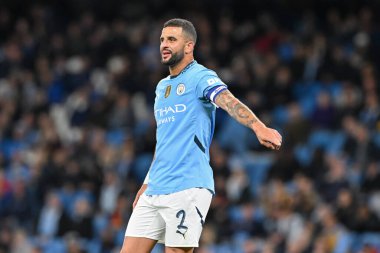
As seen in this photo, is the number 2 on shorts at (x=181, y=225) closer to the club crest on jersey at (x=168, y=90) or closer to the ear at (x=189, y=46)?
the club crest on jersey at (x=168, y=90)

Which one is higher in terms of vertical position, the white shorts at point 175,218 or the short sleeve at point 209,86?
the short sleeve at point 209,86

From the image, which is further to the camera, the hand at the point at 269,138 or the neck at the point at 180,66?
the neck at the point at 180,66

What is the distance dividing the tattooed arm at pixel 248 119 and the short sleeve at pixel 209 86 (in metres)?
0.05

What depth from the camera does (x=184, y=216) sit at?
6480mm

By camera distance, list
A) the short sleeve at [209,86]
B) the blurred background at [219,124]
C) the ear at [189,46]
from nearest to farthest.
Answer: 1. the short sleeve at [209,86]
2. the ear at [189,46]
3. the blurred background at [219,124]

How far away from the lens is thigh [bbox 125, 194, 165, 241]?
260 inches

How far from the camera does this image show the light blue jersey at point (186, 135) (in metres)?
6.45

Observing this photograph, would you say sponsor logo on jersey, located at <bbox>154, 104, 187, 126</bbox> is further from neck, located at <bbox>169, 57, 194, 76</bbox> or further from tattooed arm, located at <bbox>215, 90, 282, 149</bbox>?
tattooed arm, located at <bbox>215, 90, 282, 149</bbox>

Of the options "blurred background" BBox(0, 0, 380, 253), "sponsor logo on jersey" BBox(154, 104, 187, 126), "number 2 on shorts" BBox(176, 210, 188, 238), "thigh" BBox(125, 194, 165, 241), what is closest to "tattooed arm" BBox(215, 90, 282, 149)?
"sponsor logo on jersey" BBox(154, 104, 187, 126)

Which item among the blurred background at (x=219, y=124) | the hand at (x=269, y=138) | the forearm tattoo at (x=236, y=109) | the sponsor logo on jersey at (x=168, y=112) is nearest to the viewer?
the hand at (x=269, y=138)

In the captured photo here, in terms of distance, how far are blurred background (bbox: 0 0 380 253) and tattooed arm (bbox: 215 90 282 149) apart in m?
6.26

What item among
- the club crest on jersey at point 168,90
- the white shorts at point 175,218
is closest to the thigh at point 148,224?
the white shorts at point 175,218

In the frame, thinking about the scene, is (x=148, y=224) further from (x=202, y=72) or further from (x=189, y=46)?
(x=189, y=46)

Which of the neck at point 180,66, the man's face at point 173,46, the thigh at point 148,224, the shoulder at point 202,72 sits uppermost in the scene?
the man's face at point 173,46
